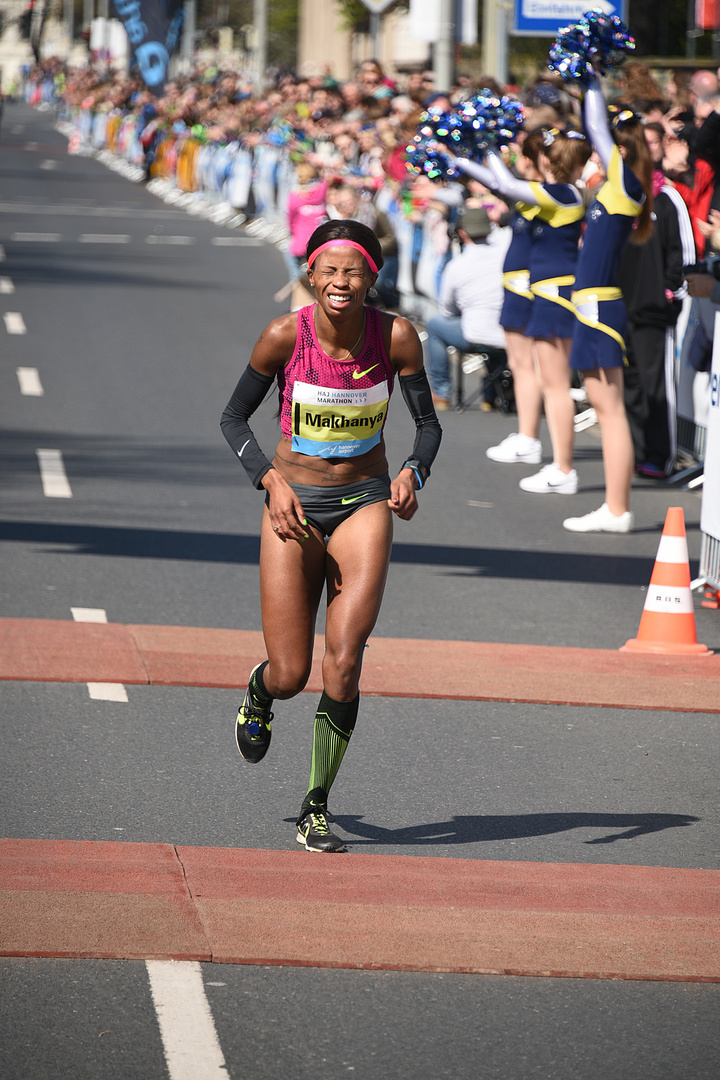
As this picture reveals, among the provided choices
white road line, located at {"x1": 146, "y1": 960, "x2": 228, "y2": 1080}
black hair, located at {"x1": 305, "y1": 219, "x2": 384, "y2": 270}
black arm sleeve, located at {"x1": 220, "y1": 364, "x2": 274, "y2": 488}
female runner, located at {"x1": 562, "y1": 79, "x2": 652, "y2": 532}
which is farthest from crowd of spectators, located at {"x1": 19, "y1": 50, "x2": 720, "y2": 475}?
white road line, located at {"x1": 146, "y1": 960, "x2": 228, "y2": 1080}

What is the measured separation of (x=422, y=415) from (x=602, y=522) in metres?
5.54

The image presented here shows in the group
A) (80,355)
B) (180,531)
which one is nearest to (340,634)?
(180,531)

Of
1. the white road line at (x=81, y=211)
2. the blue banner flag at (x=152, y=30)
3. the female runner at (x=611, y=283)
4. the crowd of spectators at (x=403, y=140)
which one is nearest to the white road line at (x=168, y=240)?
the crowd of spectators at (x=403, y=140)

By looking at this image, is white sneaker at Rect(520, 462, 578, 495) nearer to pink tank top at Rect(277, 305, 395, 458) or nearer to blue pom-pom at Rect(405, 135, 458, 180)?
blue pom-pom at Rect(405, 135, 458, 180)

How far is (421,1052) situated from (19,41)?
599 feet

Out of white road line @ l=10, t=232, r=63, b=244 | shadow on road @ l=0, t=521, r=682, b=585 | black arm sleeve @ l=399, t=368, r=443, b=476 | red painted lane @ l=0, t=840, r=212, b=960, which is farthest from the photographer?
white road line @ l=10, t=232, r=63, b=244

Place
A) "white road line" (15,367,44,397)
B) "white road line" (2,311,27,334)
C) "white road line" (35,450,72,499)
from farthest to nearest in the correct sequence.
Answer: "white road line" (2,311,27,334), "white road line" (15,367,44,397), "white road line" (35,450,72,499)

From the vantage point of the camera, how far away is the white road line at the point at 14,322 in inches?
758

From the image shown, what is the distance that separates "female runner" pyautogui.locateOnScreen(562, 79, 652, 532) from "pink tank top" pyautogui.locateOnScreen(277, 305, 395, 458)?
5.40 meters

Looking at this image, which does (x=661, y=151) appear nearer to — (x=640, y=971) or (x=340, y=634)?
(x=340, y=634)

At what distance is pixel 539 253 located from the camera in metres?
11.4

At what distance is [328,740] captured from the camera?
5.15m

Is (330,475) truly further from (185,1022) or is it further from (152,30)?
(152,30)

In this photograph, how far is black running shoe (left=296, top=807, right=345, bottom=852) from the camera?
5.18 metres
